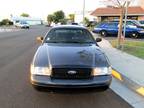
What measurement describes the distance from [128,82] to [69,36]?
2.06 m

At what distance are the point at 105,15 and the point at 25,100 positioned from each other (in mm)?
47264

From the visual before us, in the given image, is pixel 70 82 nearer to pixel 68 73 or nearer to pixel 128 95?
pixel 68 73

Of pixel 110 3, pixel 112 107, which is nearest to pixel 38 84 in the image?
pixel 112 107

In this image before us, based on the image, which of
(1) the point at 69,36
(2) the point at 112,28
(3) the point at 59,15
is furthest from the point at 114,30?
(3) the point at 59,15

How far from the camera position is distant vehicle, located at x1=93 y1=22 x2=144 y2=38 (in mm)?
26953

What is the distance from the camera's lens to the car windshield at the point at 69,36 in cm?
797

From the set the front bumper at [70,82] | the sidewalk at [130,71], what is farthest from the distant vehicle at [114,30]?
the front bumper at [70,82]

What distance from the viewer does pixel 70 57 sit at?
243 inches

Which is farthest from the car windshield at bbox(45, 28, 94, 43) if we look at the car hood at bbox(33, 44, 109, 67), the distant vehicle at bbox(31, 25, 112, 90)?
the distant vehicle at bbox(31, 25, 112, 90)

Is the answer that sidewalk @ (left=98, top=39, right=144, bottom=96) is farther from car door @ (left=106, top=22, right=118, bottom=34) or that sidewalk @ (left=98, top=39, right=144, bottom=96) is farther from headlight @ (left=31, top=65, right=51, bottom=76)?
car door @ (left=106, top=22, right=118, bottom=34)

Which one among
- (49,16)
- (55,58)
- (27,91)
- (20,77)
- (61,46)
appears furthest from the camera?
(49,16)

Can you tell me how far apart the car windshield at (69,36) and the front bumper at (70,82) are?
227 cm

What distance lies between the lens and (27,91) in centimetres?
670

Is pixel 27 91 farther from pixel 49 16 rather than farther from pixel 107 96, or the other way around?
pixel 49 16
